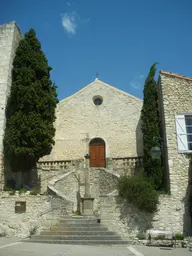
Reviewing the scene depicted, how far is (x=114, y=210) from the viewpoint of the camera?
11.0 m

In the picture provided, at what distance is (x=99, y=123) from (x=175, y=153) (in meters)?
8.38

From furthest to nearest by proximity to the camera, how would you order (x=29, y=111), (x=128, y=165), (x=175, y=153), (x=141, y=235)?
(x=128, y=165) < (x=29, y=111) < (x=175, y=153) < (x=141, y=235)

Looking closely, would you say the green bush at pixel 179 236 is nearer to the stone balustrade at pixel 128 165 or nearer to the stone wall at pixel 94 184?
the stone wall at pixel 94 184

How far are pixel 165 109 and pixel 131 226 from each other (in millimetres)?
5594

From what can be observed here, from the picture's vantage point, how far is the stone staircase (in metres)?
9.72

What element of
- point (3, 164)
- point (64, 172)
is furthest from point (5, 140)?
point (64, 172)

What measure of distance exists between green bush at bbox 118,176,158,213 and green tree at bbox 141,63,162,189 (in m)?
1.27

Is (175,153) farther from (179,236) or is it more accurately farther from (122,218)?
(122,218)

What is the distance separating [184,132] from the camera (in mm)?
12211

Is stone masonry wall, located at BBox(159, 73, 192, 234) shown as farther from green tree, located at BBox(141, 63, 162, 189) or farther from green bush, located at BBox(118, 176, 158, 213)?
green bush, located at BBox(118, 176, 158, 213)

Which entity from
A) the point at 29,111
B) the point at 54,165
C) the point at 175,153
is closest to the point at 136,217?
the point at 175,153

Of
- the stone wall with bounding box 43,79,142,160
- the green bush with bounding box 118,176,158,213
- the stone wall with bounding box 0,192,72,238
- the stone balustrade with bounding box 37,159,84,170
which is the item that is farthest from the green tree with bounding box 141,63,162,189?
the stone wall with bounding box 43,79,142,160

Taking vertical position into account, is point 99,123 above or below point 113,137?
above

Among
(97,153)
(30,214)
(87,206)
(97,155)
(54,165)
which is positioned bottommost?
(30,214)
